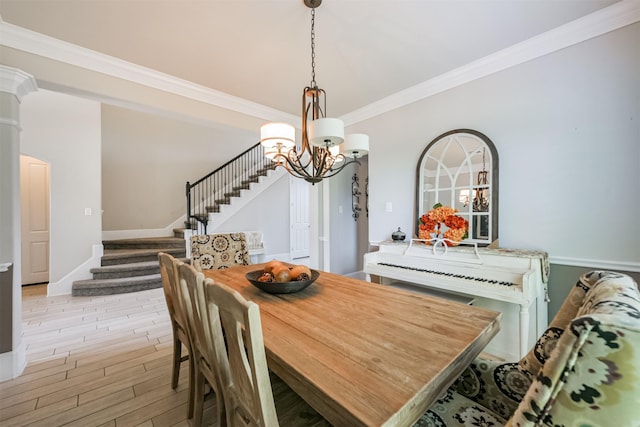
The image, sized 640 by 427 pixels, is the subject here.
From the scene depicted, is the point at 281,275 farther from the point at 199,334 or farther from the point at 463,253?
the point at 463,253

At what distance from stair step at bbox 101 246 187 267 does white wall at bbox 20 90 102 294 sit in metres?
0.23

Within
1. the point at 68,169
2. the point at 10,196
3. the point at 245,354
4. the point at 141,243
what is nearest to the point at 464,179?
the point at 245,354

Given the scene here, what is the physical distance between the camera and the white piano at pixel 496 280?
1848mm

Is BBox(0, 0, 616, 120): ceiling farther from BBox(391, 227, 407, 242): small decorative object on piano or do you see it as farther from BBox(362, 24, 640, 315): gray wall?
BBox(391, 227, 407, 242): small decorative object on piano

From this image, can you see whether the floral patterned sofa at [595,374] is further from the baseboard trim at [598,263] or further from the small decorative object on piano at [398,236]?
the small decorative object on piano at [398,236]

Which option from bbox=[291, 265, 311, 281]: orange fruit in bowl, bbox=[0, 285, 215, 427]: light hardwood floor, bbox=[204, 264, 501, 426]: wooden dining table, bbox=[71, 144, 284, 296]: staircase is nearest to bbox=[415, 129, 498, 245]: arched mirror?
bbox=[204, 264, 501, 426]: wooden dining table

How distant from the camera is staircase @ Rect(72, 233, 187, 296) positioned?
3785mm

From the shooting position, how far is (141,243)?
4.87 meters

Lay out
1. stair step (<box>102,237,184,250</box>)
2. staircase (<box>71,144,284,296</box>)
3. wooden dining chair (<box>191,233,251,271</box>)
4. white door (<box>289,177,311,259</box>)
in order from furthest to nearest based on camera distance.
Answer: white door (<box>289,177,311,259</box>)
stair step (<box>102,237,184,250</box>)
staircase (<box>71,144,284,296</box>)
wooden dining chair (<box>191,233,251,271</box>)

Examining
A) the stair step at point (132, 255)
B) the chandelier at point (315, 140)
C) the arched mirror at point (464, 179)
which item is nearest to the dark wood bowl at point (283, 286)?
the chandelier at point (315, 140)

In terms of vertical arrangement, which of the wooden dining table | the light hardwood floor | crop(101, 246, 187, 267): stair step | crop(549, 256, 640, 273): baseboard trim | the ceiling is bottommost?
the light hardwood floor

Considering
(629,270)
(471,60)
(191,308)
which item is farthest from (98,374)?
(471,60)

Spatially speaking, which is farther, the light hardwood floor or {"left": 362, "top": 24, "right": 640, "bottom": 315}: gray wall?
{"left": 362, "top": 24, "right": 640, "bottom": 315}: gray wall

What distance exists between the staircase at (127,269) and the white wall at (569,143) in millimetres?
4807
